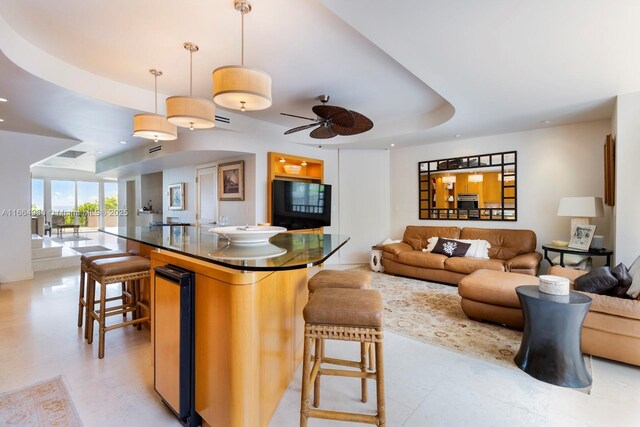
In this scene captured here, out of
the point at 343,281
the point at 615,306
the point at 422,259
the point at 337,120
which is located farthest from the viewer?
the point at 422,259

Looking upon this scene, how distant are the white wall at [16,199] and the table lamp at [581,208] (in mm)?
8224

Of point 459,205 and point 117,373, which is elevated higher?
point 459,205

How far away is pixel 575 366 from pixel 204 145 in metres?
Answer: 5.13

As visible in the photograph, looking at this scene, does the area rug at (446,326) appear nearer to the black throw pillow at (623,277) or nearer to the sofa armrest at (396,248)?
the black throw pillow at (623,277)

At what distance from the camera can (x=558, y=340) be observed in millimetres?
2143

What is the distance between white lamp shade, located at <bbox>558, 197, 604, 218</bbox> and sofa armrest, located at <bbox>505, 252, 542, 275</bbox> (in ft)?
2.33

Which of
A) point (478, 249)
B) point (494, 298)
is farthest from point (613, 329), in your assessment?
point (478, 249)

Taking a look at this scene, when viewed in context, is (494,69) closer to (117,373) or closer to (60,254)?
(117,373)

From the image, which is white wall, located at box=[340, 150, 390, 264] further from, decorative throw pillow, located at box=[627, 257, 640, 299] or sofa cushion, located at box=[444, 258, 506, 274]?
decorative throw pillow, located at box=[627, 257, 640, 299]

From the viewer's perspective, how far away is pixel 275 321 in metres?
1.77

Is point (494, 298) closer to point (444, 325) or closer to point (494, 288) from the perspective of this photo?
point (494, 288)

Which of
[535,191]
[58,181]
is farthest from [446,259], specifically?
[58,181]

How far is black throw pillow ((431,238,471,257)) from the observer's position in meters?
4.82

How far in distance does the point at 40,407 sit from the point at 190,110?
230 cm
